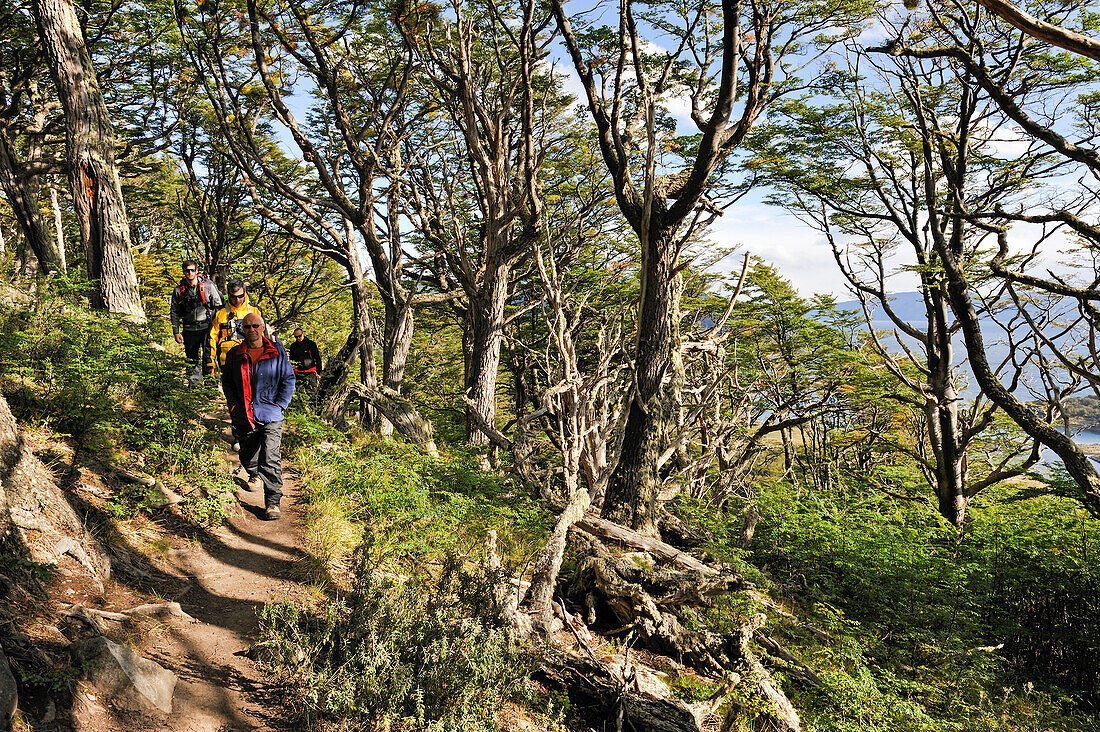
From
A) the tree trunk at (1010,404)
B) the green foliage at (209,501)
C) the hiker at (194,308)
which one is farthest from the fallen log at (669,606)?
the tree trunk at (1010,404)

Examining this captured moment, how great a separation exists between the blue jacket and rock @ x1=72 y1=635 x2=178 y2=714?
2361 mm

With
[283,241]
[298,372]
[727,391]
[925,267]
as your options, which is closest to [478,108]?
[298,372]

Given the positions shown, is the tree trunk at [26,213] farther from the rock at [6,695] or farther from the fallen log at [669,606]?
the fallen log at [669,606]

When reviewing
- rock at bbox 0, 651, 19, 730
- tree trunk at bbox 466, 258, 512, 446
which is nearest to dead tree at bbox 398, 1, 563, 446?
tree trunk at bbox 466, 258, 512, 446

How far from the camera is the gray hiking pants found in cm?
512

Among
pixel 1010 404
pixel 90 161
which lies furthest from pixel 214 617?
pixel 1010 404

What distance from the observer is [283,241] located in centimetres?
2009

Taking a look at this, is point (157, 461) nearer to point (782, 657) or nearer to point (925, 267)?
point (782, 657)

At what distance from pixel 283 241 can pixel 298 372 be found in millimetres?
13133

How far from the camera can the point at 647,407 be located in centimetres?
667

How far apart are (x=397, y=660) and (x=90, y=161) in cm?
757

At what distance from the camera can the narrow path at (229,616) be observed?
3021 mm

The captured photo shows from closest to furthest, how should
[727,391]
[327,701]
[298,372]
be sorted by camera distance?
[327,701]
[298,372]
[727,391]

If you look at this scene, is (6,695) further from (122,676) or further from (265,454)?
(265,454)
